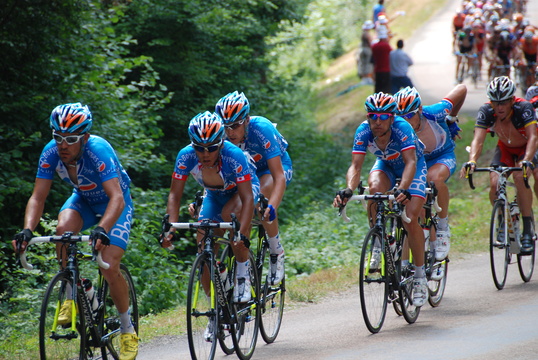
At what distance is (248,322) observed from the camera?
7289mm

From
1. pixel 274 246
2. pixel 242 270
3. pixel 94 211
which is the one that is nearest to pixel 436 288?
pixel 274 246

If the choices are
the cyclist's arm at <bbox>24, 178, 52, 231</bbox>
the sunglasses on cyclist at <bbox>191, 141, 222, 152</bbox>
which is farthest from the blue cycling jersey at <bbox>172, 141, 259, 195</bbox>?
the cyclist's arm at <bbox>24, 178, 52, 231</bbox>

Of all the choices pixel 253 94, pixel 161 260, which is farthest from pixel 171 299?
pixel 253 94

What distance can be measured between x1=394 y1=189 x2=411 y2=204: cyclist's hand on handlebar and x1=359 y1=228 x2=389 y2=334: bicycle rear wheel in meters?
0.38

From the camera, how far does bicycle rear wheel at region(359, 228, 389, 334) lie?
24.4 ft

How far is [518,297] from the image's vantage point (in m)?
9.16

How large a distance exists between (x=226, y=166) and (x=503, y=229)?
174 inches

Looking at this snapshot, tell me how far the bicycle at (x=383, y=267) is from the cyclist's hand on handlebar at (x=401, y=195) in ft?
0.24

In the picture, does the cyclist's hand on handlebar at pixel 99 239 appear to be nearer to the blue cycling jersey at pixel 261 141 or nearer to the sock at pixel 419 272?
the blue cycling jersey at pixel 261 141

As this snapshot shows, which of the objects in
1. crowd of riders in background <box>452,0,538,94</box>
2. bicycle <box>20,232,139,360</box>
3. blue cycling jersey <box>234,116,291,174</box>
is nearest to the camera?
bicycle <box>20,232,139,360</box>

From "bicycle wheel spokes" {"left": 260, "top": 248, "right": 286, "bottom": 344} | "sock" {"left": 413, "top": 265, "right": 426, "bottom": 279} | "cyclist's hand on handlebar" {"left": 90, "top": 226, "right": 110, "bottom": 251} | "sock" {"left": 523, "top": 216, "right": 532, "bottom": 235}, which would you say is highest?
"cyclist's hand on handlebar" {"left": 90, "top": 226, "right": 110, "bottom": 251}

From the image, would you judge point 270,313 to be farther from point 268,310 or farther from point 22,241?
point 22,241

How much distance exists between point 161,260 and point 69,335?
6014 mm

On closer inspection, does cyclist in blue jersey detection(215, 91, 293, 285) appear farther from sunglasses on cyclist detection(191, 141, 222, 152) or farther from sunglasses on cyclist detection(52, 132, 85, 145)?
sunglasses on cyclist detection(52, 132, 85, 145)
